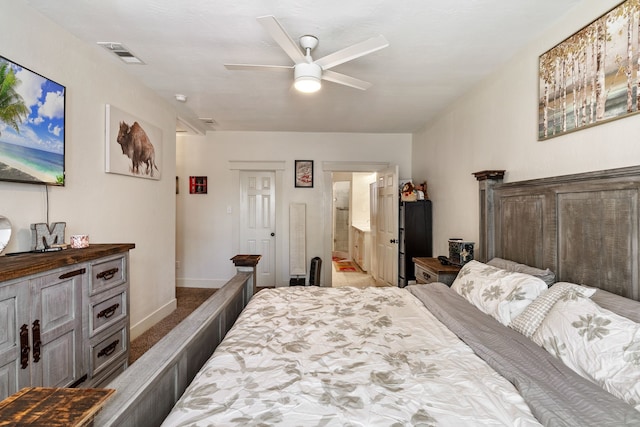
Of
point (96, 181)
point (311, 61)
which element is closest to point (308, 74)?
point (311, 61)

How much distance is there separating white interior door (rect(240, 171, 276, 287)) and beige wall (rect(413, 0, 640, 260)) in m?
2.51

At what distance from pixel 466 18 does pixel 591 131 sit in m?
1.01

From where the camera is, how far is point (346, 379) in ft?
3.58

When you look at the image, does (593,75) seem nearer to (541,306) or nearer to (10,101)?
(541,306)

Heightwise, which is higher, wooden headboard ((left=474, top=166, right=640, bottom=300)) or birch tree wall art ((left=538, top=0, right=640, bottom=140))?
birch tree wall art ((left=538, top=0, right=640, bottom=140))

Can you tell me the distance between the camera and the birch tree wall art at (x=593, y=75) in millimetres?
1533

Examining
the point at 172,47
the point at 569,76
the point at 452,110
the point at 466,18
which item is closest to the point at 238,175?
the point at 172,47

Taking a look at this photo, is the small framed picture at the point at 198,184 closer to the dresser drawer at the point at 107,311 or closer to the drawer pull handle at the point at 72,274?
the dresser drawer at the point at 107,311

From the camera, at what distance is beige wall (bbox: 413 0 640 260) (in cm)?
171

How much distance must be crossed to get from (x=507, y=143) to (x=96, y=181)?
3378 millimetres

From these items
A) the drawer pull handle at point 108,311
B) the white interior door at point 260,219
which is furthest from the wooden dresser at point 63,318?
the white interior door at point 260,219

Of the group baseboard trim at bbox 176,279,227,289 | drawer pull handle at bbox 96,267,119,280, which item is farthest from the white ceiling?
baseboard trim at bbox 176,279,227,289

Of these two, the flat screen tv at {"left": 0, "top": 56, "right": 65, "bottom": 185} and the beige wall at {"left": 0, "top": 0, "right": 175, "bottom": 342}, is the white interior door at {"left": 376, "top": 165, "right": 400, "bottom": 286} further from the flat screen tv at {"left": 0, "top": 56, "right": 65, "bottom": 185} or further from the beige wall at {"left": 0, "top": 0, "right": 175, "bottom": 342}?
the flat screen tv at {"left": 0, "top": 56, "right": 65, "bottom": 185}

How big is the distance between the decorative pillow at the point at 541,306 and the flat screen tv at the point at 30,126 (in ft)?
9.27
